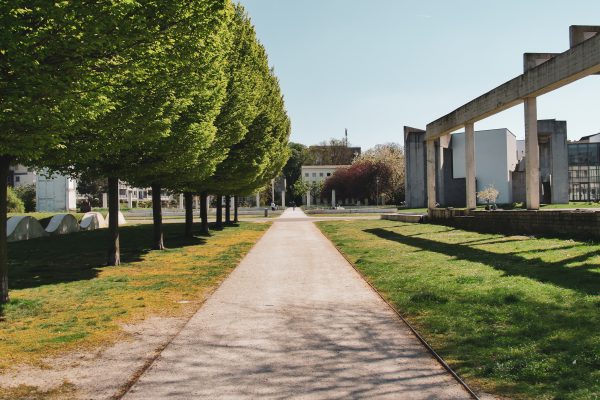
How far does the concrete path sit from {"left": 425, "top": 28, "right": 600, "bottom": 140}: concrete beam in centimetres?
1156

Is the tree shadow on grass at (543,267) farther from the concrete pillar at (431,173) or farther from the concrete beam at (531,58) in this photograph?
the concrete pillar at (431,173)

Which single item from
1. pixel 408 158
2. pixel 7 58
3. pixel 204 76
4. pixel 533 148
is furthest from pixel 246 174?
pixel 408 158

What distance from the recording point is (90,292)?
12133 millimetres

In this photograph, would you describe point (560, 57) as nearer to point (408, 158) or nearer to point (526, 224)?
point (526, 224)

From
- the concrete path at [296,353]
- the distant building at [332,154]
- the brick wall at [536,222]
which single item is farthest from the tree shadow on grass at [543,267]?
the distant building at [332,154]

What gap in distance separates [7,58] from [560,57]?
58.4 ft

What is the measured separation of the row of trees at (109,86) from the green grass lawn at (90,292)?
1.33 metres

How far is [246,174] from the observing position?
2977 centimetres

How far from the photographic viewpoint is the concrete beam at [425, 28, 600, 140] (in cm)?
1711

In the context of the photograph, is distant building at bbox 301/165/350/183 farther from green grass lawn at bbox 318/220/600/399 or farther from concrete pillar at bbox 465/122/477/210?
green grass lawn at bbox 318/220/600/399

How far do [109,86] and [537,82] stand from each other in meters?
17.1

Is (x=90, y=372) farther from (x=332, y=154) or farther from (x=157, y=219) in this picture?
(x=332, y=154)

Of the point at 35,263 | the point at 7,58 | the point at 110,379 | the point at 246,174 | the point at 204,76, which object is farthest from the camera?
the point at 246,174

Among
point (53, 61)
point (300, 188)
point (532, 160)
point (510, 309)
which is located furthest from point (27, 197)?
point (510, 309)
